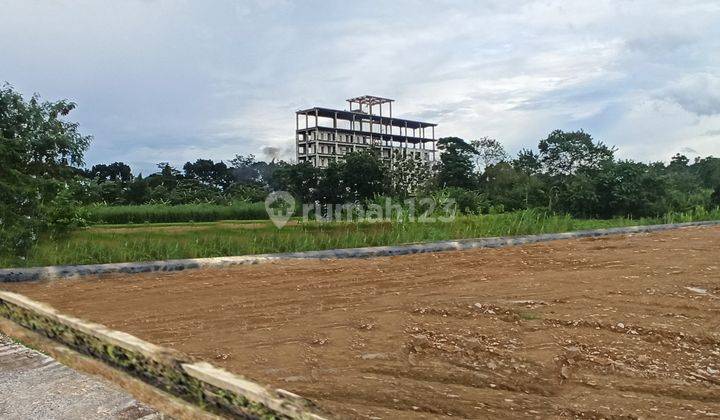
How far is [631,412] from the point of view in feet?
6.63

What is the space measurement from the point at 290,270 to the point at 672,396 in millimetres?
4249

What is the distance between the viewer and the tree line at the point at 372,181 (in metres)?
6.64

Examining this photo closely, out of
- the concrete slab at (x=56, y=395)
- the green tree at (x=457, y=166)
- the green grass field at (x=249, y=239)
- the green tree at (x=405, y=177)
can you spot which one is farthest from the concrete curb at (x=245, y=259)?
the green tree at (x=457, y=166)

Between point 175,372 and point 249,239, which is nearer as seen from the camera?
point 175,372

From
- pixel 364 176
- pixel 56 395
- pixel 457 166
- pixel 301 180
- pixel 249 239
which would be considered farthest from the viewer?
pixel 457 166

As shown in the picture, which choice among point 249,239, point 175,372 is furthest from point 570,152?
point 175,372

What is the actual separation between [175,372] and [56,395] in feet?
1.48

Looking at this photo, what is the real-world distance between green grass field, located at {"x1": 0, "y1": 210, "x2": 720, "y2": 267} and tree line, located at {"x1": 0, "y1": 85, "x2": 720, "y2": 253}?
38 cm

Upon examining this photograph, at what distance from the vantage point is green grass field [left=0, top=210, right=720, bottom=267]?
6.57 meters

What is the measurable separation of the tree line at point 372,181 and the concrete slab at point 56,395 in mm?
4207

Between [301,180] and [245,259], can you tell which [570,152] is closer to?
[301,180]

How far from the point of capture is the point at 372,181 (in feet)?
60.5

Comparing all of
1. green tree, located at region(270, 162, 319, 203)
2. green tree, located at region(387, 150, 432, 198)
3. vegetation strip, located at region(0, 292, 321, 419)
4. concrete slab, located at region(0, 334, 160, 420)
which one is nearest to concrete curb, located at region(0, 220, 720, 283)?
vegetation strip, located at region(0, 292, 321, 419)

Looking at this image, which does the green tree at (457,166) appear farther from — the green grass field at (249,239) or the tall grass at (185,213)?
the green grass field at (249,239)
